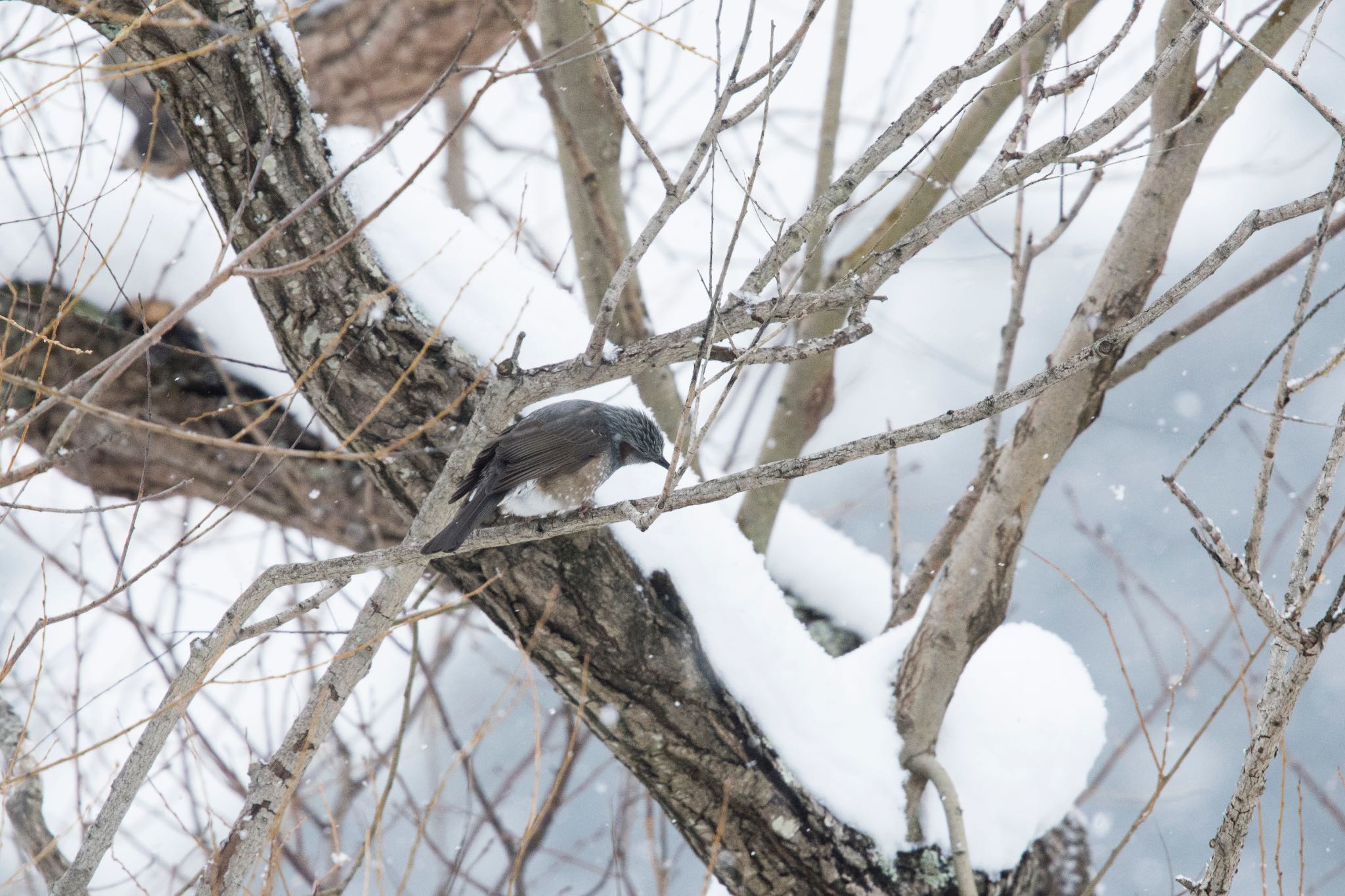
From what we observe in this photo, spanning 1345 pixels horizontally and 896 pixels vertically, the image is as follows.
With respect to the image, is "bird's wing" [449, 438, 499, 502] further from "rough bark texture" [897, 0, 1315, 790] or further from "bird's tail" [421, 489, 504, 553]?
"rough bark texture" [897, 0, 1315, 790]

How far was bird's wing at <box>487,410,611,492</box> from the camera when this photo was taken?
231cm

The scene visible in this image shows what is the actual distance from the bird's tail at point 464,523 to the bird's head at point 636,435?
43 cm

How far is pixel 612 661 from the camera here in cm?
243

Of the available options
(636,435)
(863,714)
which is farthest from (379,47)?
(863,714)

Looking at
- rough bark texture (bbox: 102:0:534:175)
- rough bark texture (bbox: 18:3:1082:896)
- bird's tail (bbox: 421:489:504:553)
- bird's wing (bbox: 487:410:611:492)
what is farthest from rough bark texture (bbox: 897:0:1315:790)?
rough bark texture (bbox: 102:0:534:175)

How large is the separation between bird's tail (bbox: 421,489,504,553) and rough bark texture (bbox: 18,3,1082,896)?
0.18 m

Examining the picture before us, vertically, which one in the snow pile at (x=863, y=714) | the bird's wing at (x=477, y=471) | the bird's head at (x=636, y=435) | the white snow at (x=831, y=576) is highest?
the white snow at (x=831, y=576)

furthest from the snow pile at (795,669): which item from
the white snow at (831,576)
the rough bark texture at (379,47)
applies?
the rough bark texture at (379,47)

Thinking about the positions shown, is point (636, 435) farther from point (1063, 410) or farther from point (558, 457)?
point (1063, 410)

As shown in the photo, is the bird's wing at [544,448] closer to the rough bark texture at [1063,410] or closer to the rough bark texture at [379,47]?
the rough bark texture at [1063,410]

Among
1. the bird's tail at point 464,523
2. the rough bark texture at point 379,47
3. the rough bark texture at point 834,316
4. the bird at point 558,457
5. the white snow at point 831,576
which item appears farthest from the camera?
the rough bark texture at point 379,47

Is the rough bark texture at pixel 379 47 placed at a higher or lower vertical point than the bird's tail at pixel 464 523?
higher

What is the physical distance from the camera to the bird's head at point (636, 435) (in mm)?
2580

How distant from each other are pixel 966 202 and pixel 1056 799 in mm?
2145
